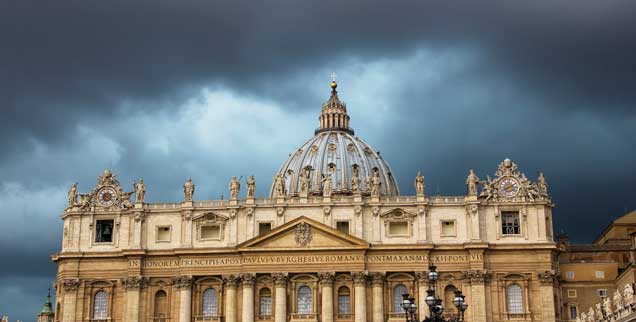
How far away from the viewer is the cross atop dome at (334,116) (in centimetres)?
13862

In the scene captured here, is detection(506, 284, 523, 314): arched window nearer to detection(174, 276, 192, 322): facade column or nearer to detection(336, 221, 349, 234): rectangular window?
detection(336, 221, 349, 234): rectangular window

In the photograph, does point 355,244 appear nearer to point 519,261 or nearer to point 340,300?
point 340,300

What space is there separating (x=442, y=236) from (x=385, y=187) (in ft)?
Answer: 131

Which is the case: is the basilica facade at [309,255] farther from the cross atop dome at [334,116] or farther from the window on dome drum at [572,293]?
the cross atop dome at [334,116]

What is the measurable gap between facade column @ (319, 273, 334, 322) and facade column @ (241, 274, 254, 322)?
6127 millimetres

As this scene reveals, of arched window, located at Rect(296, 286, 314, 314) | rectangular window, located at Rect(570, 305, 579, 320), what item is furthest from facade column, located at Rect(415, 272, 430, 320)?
rectangular window, located at Rect(570, 305, 579, 320)

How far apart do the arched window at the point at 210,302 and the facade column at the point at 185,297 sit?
4.80 feet

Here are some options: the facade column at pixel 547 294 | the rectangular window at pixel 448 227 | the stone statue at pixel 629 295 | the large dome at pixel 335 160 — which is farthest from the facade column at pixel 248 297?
the stone statue at pixel 629 295

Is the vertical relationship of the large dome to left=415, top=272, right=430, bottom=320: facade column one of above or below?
above

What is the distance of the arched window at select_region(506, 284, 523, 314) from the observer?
87.3 metres

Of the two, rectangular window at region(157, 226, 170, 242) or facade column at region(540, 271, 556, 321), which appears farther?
rectangular window at region(157, 226, 170, 242)

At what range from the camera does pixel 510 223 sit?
89.6 meters

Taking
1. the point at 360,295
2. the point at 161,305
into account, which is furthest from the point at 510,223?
the point at 161,305

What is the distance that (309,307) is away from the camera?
8838 centimetres
